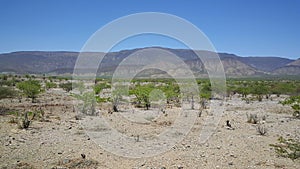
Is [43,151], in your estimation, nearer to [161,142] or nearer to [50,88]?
[161,142]

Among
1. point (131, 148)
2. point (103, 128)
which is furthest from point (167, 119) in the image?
point (131, 148)

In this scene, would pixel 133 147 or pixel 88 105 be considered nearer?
pixel 133 147

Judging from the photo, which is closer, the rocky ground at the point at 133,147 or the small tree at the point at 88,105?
the rocky ground at the point at 133,147

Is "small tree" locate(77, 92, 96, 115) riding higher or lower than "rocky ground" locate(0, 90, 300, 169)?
higher

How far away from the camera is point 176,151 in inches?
399

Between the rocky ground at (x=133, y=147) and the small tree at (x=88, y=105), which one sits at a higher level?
the small tree at (x=88, y=105)

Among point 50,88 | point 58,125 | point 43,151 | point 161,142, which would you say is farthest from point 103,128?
point 50,88

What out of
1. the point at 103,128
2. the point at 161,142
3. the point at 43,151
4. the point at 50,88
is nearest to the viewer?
the point at 43,151

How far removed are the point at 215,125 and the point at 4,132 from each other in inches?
367

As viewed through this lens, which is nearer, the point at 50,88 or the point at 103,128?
the point at 103,128

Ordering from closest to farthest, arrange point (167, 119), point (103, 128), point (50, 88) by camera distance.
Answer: point (103, 128) → point (167, 119) → point (50, 88)

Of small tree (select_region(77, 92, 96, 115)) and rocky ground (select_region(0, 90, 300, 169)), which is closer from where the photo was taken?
rocky ground (select_region(0, 90, 300, 169))

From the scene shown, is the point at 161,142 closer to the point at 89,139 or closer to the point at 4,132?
the point at 89,139

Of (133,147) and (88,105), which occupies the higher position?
(88,105)
